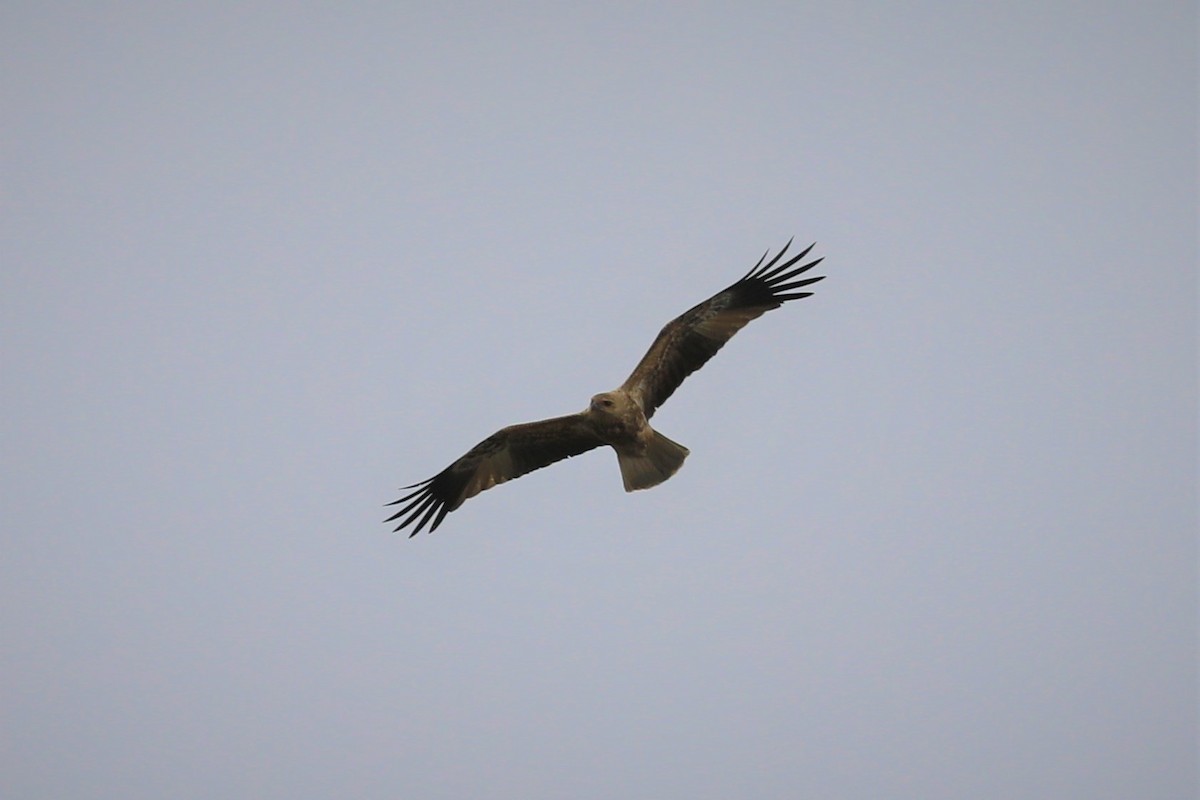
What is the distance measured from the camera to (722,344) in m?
13.9

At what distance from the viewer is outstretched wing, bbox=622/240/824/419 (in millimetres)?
13844

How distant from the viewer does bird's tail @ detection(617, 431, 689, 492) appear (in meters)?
14.1

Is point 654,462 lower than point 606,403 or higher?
lower

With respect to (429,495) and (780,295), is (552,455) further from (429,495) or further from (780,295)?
(780,295)

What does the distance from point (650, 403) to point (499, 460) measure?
172 cm

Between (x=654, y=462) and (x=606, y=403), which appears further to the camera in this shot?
(x=654, y=462)

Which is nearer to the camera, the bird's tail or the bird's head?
the bird's head

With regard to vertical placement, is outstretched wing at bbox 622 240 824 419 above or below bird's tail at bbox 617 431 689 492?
above

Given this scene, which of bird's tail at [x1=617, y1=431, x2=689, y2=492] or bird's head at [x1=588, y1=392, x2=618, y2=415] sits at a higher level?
bird's head at [x1=588, y1=392, x2=618, y2=415]

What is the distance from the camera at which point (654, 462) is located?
14.1m

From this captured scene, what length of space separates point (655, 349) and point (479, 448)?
2071 millimetres

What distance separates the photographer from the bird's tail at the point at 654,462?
14.1 meters

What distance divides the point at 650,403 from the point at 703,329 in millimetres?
871

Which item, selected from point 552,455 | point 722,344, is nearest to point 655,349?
point 722,344
